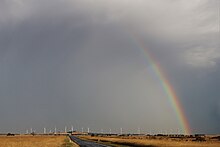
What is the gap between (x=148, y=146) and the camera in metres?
81.8

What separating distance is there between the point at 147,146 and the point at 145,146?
0.62 meters

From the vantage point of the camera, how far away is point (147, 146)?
270ft

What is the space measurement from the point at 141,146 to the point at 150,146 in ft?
8.97

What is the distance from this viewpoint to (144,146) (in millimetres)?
82375

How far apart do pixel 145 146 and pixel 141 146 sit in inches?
66.3

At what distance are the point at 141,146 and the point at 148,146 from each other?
2.29 meters

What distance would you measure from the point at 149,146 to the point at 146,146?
2.69ft

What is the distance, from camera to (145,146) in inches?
3226

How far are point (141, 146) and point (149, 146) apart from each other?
2.53 m

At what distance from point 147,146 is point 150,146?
86 cm

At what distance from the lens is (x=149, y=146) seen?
81750 mm

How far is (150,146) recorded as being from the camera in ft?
268
